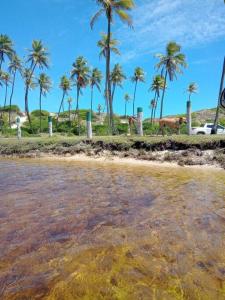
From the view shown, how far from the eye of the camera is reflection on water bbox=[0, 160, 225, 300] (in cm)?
275

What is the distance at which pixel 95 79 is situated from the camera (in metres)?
70.9

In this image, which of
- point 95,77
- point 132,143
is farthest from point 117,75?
point 132,143

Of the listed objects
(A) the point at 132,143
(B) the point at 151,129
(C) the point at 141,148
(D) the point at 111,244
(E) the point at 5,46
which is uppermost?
(E) the point at 5,46

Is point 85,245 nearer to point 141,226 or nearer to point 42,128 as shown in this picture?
point 141,226

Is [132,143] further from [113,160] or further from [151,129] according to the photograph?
[151,129]

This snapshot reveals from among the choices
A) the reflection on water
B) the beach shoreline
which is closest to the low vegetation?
the beach shoreline

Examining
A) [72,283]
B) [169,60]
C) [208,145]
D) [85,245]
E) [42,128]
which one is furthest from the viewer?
[42,128]

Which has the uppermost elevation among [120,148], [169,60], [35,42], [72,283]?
[35,42]

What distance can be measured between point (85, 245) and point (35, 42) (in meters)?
53.9

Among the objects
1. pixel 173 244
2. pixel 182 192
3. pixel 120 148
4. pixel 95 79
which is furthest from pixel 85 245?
pixel 95 79

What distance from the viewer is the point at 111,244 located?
147 inches

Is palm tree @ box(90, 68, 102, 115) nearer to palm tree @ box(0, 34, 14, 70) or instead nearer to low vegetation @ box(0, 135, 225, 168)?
palm tree @ box(0, 34, 14, 70)

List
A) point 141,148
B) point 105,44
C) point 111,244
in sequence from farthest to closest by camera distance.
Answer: point 105,44, point 141,148, point 111,244

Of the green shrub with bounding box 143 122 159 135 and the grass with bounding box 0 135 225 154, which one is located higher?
the green shrub with bounding box 143 122 159 135
